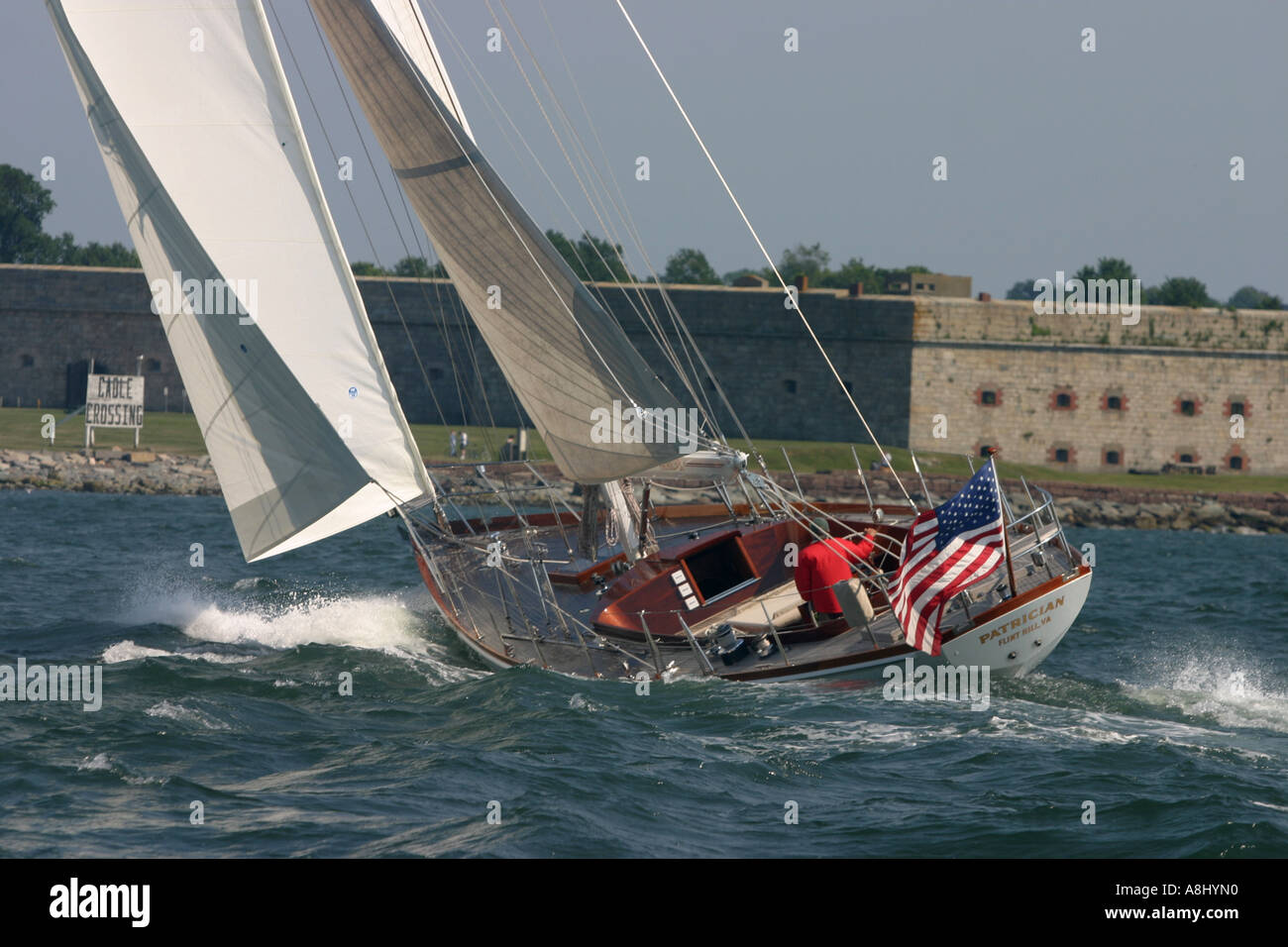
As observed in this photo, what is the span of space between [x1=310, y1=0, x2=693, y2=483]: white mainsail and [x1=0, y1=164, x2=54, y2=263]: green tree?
78589 millimetres

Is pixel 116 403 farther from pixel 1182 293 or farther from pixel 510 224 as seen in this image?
pixel 1182 293

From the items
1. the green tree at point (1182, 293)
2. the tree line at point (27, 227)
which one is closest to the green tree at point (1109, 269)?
the green tree at point (1182, 293)

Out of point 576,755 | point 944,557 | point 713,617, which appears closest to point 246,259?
point 713,617

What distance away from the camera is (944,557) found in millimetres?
11594

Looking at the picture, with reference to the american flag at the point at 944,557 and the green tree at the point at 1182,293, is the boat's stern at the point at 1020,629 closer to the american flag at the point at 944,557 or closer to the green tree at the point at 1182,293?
the american flag at the point at 944,557

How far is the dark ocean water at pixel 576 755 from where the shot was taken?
340 inches

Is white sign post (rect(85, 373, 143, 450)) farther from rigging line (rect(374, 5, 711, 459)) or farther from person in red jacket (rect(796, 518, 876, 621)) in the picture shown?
person in red jacket (rect(796, 518, 876, 621))

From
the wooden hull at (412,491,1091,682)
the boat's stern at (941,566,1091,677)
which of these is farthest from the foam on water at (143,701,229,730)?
the boat's stern at (941,566,1091,677)

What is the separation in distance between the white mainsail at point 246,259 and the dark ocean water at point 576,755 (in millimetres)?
1774

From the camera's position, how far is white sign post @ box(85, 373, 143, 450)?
4203cm
